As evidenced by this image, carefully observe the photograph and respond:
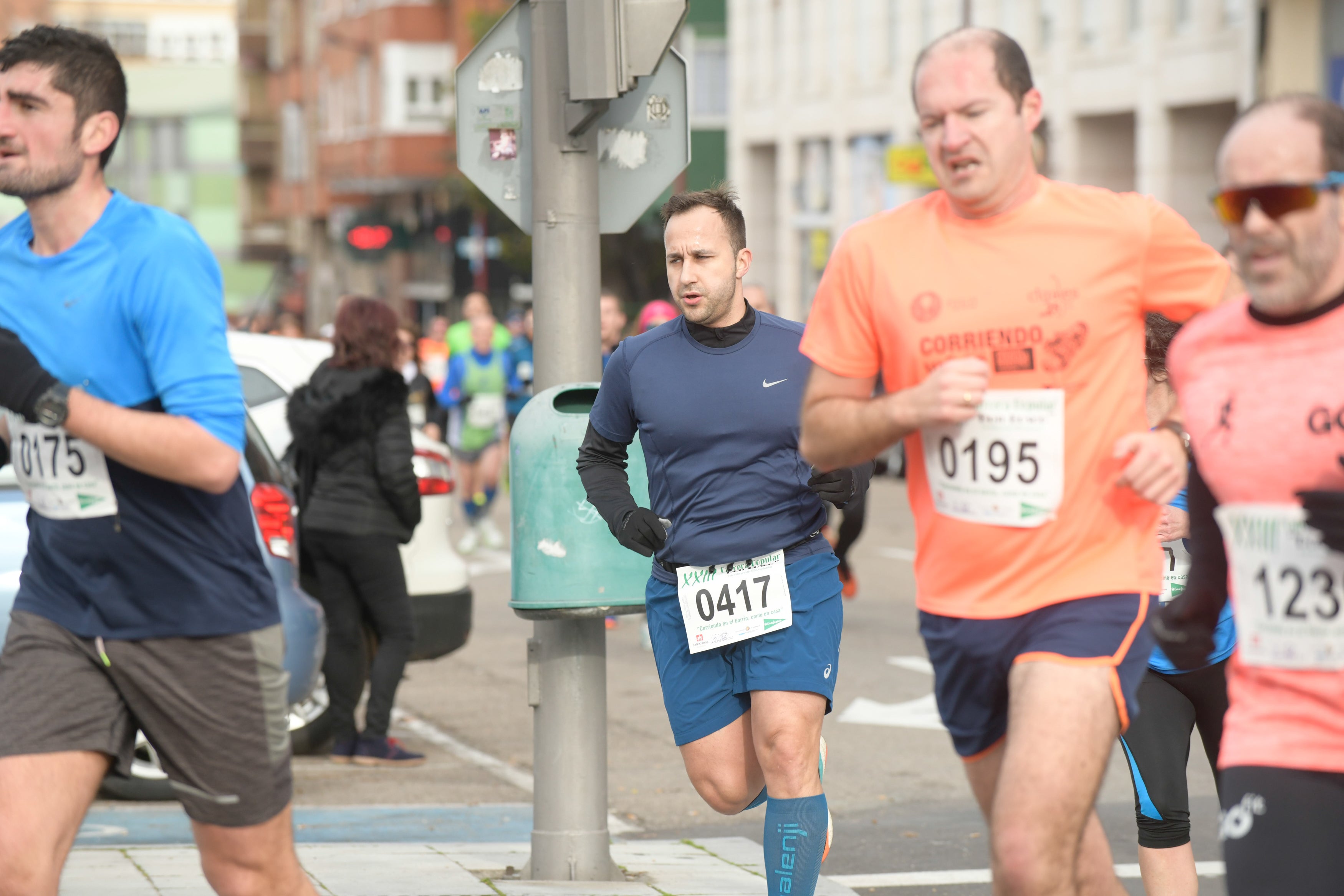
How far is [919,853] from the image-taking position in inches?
276

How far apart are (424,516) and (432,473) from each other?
23 centimetres

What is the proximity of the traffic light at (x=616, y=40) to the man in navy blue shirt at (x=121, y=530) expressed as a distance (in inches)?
87.3

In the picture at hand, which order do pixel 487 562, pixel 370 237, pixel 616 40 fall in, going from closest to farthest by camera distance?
pixel 616 40, pixel 487 562, pixel 370 237

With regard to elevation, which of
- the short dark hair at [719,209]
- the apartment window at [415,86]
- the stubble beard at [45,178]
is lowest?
the short dark hair at [719,209]

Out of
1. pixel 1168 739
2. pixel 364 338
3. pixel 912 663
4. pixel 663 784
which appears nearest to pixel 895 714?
pixel 912 663

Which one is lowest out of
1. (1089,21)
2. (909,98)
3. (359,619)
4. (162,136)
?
(359,619)

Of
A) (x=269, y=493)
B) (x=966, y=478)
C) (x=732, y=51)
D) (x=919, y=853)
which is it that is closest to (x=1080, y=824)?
(x=966, y=478)

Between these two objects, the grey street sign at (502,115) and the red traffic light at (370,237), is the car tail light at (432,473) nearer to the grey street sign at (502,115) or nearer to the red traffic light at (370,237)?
the grey street sign at (502,115)

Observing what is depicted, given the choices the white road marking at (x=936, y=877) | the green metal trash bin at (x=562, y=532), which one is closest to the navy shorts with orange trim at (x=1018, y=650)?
the green metal trash bin at (x=562, y=532)

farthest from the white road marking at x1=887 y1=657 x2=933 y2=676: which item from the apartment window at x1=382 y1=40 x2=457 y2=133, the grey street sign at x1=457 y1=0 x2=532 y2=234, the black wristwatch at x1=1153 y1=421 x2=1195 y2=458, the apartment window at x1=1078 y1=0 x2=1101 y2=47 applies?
the apartment window at x1=382 y1=40 x2=457 y2=133

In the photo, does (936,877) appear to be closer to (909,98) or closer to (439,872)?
(439,872)

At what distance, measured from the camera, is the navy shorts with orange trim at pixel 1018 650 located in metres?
3.94

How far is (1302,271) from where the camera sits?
3.29 meters

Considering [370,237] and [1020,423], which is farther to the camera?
[370,237]
